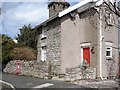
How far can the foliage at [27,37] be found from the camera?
122ft

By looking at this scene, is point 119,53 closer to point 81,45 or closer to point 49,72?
point 81,45

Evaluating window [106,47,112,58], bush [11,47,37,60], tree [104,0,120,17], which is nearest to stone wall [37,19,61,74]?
bush [11,47,37,60]

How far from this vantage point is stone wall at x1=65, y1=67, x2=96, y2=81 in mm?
17016

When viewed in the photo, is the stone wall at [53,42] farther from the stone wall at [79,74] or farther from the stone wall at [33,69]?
the stone wall at [79,74]

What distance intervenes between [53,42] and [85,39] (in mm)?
3084

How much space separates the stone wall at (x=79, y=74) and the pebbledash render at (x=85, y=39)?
741 mm

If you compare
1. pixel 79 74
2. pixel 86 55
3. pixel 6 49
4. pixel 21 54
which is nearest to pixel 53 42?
pixel 86 55

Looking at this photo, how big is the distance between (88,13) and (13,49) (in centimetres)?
990

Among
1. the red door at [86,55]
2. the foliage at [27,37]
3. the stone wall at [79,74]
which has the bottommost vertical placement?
the stone wall at [79,74]

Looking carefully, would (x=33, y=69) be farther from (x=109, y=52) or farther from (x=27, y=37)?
(x=27, y=37)

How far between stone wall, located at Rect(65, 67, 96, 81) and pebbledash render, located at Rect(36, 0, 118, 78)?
741mm

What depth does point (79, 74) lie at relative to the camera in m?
17.4

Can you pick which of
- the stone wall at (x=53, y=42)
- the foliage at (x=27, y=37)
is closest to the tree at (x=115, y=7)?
the stone wall at (x=53, y=42)

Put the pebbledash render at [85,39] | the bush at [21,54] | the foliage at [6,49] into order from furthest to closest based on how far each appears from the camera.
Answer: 1. the foliage at [6,49]
2. the bush at [21,54]
3. the pebbledash render at [85,39]
